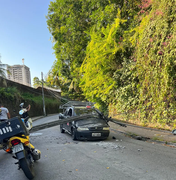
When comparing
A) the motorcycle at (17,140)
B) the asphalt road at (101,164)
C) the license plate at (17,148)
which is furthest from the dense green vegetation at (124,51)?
the license plate at (17,148)

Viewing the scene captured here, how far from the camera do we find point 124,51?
12.5 meters

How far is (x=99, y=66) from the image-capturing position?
1368 centimetres

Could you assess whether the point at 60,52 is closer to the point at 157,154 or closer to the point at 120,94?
the point at 120,94

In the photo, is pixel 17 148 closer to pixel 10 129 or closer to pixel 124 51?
pixel 10 129

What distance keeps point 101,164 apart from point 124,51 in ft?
30.0

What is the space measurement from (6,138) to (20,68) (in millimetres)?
78474

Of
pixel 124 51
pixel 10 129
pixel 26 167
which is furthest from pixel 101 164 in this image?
pixel 124 51

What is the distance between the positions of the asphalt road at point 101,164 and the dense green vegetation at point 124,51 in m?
3.42

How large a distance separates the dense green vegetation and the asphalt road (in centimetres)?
342

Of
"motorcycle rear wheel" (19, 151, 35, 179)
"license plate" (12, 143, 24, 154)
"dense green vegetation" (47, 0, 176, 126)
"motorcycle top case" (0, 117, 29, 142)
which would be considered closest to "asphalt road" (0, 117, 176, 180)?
"motorcycle rear wheel" (19, 151, 35, 179)

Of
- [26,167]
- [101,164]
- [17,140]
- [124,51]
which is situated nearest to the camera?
[26,167]

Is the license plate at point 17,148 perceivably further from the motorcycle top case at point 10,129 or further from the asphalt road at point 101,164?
the asphalt road at point 101,164

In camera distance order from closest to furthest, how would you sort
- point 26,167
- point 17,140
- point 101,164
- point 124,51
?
point 26,167, point 17,140, point 101,164, point 124,51

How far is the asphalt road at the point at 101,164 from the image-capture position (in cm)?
425
